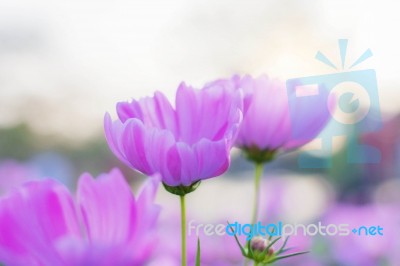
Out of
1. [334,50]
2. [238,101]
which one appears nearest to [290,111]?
[238,101]

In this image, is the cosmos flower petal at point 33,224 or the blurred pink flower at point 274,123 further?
the blurred pink flower at point 274,123

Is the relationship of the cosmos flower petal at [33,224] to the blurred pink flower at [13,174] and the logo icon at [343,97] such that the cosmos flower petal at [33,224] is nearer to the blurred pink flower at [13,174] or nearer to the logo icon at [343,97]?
the logo icon at [343,97]

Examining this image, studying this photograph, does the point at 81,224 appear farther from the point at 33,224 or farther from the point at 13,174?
the point at 13,174

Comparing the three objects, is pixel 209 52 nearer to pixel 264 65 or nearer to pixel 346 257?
pixel 264 65

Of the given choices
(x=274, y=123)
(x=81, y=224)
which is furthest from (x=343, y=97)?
(x=81, y=224)


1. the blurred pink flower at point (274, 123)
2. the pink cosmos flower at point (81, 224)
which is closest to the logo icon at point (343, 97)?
the blurred pink flower at point (274, 123)

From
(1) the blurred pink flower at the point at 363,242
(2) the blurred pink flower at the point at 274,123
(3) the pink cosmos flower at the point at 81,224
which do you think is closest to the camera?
(3) the pink cosmos flower at the point at 81,224
